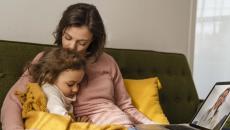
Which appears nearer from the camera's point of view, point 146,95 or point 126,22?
point 146,95

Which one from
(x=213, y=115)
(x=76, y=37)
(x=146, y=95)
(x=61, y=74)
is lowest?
(x=146, y=95)

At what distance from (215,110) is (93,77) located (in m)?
0.57

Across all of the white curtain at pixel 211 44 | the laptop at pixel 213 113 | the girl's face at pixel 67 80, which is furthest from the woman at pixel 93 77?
the white curtain at pixel 211 44

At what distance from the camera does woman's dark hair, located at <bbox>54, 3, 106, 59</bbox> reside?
1.49 meters

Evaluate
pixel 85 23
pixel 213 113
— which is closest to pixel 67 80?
pixel 85 23

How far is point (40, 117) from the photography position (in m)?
1.21

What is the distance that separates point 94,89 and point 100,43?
0.73ft

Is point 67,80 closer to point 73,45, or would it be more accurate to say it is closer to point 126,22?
point 73,45

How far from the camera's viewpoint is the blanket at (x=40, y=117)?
1.16 meters

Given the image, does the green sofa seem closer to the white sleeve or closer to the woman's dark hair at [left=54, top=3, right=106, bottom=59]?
the woman's dark hair at [left=54, top=3, right=106, bottom=59]

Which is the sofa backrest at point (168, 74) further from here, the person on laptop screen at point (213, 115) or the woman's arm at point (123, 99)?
the person on laptop screen at point (213, 115)

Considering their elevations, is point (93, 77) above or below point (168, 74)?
above

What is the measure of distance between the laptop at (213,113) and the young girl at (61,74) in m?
0.31

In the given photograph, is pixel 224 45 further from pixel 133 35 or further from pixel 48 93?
pixel 48 93
